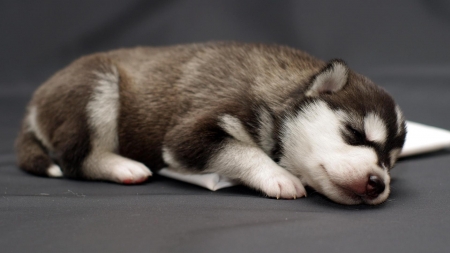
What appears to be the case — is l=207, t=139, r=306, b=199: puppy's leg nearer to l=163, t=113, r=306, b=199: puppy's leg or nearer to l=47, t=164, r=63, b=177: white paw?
l=163, t=113, r=306, b=199: puppy's leg

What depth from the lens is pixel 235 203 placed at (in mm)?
3818

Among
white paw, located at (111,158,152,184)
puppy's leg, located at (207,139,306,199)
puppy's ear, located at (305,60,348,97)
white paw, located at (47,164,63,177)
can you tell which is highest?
puppy's ear, located at (305,60,348,97)

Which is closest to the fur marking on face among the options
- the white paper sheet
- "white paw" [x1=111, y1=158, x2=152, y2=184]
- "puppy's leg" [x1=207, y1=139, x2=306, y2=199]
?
"puppy's leg" [x1=207, y1=139, x2=306, y2=199]

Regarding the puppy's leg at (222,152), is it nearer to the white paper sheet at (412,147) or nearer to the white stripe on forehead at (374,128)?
the white paper sheet at (412,147)

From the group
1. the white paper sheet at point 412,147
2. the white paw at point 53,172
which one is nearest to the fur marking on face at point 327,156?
the white paper sheet at point 412,147

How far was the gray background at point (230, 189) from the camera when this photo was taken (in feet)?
10.2

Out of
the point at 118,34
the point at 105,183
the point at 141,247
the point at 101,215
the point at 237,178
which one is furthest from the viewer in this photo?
the point at 118,34

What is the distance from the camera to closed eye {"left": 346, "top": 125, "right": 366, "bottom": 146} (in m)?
3.81

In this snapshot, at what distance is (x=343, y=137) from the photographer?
3.80 m

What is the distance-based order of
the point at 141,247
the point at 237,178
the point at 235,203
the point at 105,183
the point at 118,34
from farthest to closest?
the point at 118,34 < the point at 105,183 < the point at 237,178 < the point at 235,203 < the point at 141,247

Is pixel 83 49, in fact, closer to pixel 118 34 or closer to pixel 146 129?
pixel 118 34

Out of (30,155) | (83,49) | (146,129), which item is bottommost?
(30,155)

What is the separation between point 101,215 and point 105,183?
108cm

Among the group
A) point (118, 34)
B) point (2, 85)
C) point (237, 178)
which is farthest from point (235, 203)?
point (2, 85)
